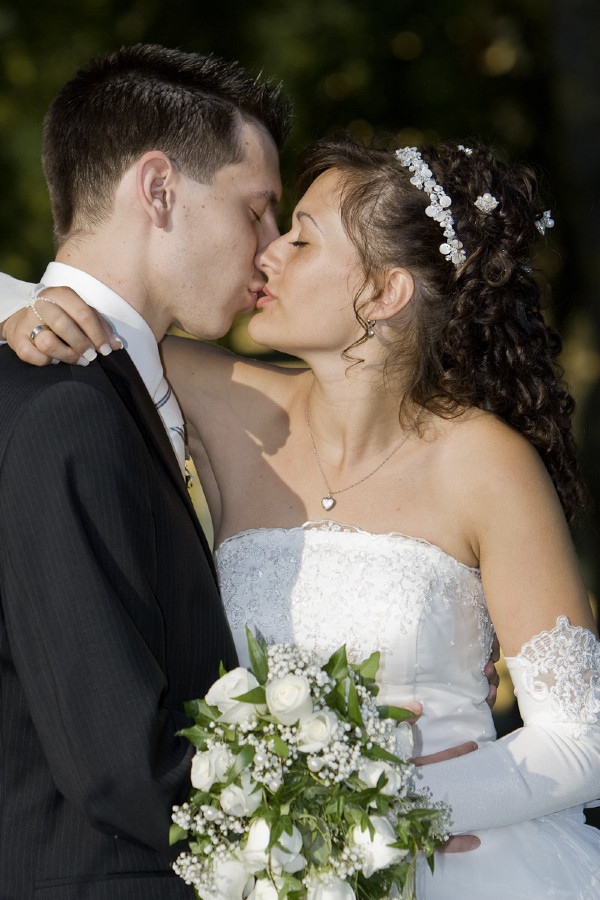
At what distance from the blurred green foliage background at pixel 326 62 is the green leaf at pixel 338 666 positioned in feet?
12.7

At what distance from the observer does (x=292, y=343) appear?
2.72 metres

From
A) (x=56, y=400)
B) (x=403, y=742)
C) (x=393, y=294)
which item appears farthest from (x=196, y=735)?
(x=393, y=294)

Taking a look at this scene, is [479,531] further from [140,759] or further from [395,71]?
[395,71]

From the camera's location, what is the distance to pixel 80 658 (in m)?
Result: 1.62

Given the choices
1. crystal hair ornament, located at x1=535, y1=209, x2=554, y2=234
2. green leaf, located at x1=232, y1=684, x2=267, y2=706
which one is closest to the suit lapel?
green leaf, located at x1=232, y1=684, x2=267, y2=706

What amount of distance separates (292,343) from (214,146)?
562mm

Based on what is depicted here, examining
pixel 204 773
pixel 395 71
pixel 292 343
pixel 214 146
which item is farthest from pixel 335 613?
pixel 395 71

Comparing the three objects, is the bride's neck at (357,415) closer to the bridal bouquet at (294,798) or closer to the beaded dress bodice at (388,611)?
the beaded dress bodice at (388,611)

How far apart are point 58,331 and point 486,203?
1.36 m

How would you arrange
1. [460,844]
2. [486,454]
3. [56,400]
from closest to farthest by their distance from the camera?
1. [56,400]
2. [460,844]
3. [486,454]

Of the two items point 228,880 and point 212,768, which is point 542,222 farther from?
point 228,880

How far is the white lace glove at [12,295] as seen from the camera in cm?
221

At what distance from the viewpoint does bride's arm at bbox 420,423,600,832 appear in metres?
2.28

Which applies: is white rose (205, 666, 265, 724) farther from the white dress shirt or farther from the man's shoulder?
the white dress shirt
